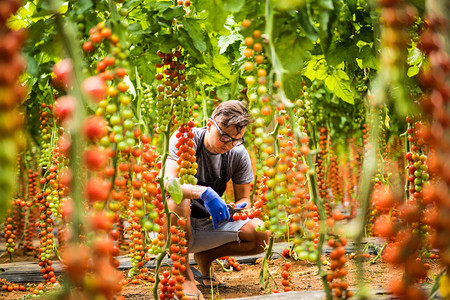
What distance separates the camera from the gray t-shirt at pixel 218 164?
2508 mm

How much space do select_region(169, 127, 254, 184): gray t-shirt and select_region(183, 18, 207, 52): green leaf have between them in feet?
3.30

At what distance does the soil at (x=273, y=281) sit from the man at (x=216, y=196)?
0.15m

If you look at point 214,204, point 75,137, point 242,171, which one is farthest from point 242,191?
point 75,137

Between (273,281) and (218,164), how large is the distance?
0.81 m

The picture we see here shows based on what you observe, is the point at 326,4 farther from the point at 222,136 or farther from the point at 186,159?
the point at 222,136

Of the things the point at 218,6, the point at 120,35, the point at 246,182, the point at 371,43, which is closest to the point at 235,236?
the point at 246,182

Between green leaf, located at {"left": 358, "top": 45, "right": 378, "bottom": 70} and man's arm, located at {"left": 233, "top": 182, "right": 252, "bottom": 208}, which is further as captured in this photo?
man's arm, located at {"left": 233, "top": 182, "right": 252, "bottom": 208}

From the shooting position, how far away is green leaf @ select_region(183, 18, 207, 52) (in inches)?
57.6

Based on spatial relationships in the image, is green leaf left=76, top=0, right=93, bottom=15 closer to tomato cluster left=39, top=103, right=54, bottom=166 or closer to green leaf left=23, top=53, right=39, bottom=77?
green leaf left=23, top=53, right=39, bottom=77

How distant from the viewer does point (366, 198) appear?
0.76 metres

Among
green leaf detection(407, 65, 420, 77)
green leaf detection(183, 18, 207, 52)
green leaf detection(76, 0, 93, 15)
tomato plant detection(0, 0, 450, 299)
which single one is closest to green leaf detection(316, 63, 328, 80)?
tomato plant detection(0, 0, 450, 299)

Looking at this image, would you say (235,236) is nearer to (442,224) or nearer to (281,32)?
(281,32)

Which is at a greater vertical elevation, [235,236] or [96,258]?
[96,258]

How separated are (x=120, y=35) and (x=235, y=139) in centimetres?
130
